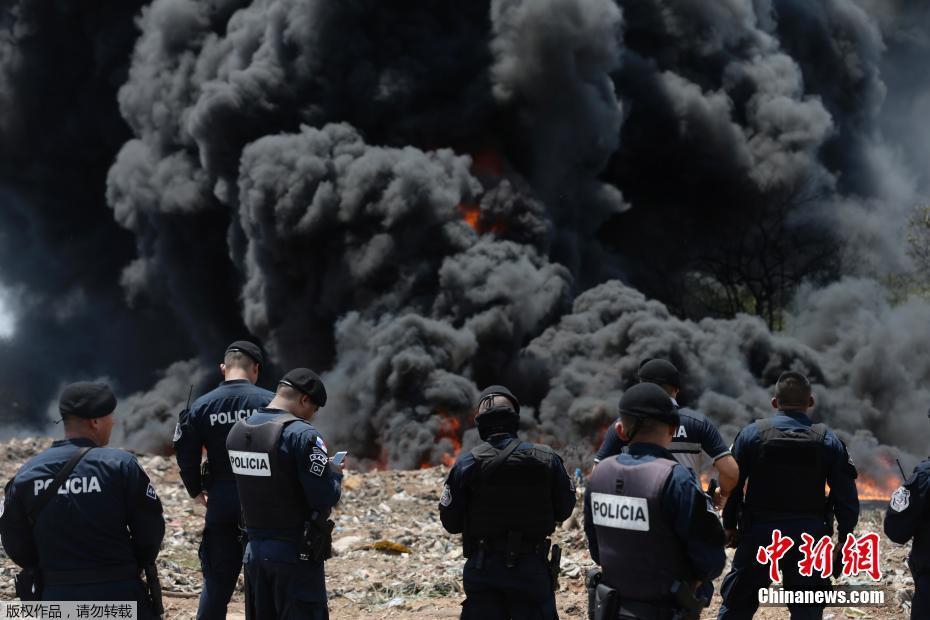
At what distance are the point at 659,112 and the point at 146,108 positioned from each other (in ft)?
56.1

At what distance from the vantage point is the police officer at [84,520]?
16.7ft

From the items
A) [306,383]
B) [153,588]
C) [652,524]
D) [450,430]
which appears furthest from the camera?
[450,430]

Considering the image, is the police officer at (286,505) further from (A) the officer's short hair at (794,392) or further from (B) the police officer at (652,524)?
(A) the officer's short hair at (794,392)

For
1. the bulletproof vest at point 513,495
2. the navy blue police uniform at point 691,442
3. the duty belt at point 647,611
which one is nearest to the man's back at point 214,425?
the bulletproof vest at point 513,495

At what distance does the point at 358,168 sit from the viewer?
89.1 ft

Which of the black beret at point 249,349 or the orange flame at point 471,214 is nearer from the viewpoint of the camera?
the black beret at point 249,349

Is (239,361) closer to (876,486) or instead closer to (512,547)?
(512,547)

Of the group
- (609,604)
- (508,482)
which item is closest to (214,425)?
(508,482)

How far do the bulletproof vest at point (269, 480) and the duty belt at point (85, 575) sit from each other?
40.1 inches

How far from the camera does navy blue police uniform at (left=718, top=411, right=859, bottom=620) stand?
6.62 m

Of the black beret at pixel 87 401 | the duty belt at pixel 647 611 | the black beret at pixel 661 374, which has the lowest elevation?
the duty belt at pixel 647 611

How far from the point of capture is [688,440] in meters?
6.99

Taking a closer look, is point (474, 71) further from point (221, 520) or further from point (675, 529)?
point (675, 529)

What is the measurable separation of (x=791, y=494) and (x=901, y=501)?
0.76 m
